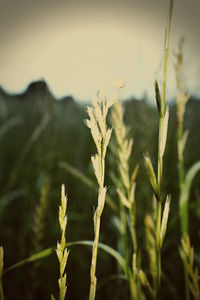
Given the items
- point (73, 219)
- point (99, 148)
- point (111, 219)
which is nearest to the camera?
point (99, 148)

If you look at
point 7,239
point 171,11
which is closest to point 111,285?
point 7,239

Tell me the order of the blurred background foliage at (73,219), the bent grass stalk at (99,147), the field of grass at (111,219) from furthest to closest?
the blurred background foliage at (73,219), the field of grass at (111,219), the bent grass stalk at (99,147)

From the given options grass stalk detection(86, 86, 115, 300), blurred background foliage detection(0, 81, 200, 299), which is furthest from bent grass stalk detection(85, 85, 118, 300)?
blurred background foliage detection(0, 81, 200, 299)

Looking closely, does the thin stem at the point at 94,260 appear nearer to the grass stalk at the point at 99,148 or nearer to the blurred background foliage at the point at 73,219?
the grass stalk at the point at 99,148

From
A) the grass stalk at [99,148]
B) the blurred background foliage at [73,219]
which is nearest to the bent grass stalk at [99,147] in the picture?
the grass stalk at [99,148]

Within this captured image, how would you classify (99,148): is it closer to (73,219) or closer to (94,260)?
(94,260)

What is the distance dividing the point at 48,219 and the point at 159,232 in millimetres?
1364

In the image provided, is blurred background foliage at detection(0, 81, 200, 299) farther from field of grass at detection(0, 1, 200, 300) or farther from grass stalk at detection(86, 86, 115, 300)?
grass stalk at detection(86, 86, 115, 300)

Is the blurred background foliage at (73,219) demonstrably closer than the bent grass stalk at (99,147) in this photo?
No

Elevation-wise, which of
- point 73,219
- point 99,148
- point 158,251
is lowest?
point 73,219

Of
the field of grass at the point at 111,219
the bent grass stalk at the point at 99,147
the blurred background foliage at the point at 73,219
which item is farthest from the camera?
the blurred background foliage at the point at 73,219

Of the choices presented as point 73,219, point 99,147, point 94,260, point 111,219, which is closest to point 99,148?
point 99,147

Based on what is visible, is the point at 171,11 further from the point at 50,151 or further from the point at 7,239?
the point at 7,239

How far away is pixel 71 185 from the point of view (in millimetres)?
2268
